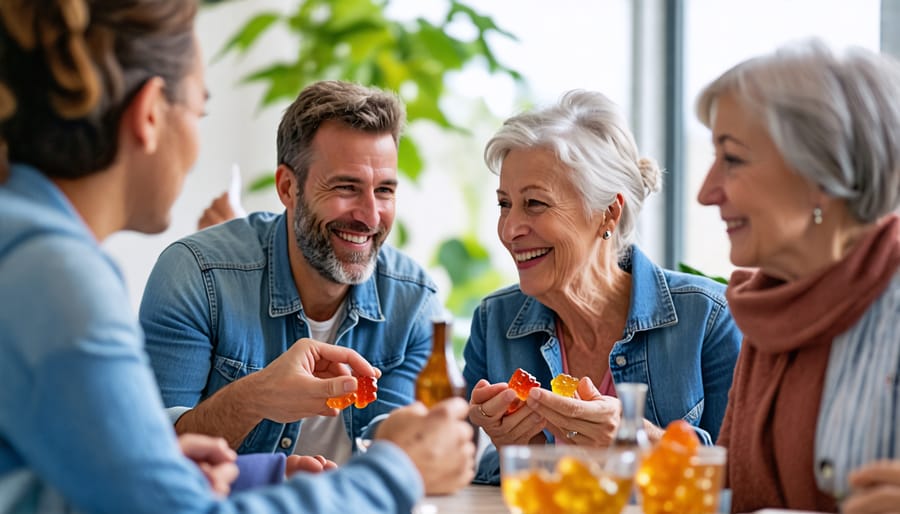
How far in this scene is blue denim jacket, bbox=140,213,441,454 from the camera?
8.50 feet

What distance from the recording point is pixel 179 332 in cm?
258

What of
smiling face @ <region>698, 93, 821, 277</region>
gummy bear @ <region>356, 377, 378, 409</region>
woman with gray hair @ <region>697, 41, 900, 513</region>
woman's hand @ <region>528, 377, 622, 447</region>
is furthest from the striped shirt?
gummy bear @ <region>356, 377, 378, 409</region>

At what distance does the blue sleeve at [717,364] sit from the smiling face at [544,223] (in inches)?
15.1

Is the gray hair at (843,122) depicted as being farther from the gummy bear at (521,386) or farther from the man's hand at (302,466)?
the man's hand at (302,466)

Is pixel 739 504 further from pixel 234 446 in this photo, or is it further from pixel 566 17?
pixel 566 17

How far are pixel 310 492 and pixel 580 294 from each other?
151 centimetres

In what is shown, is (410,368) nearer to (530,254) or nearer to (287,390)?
(530,254)

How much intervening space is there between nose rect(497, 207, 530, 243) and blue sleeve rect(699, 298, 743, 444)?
53 centimetres

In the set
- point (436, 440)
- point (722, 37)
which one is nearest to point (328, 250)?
point (436, 440)

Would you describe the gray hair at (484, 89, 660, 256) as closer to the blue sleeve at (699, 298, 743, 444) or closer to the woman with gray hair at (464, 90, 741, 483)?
the woman with gray hair at (464, 90, 741, 483)

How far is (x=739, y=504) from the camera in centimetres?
187

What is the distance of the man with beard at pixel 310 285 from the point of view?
2.62 meters

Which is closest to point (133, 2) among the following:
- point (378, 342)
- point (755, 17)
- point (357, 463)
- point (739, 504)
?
point (357, 463)

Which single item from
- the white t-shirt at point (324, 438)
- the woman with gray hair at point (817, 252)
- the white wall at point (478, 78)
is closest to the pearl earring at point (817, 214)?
the woman with gray hair at point (817, 252)
